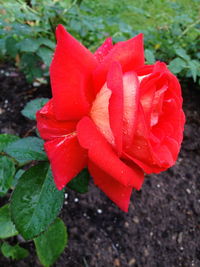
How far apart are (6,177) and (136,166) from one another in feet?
1.05

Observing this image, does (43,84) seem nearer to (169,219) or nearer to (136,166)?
(169,219)

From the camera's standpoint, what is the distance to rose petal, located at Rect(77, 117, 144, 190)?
0.39 meters

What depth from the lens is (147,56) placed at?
833 mm

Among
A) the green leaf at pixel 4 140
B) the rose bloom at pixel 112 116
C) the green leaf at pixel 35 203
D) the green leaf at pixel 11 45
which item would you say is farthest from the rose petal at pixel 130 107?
the green leaf at pixel 11 45

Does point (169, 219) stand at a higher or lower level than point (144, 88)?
lower

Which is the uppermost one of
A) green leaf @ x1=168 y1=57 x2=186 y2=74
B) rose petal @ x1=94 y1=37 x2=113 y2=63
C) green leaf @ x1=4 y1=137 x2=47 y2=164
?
rose petal @ x1=94 y1=37 x2=113 y2=63

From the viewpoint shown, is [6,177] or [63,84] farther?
[6,177]

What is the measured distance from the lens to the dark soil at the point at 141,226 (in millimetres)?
1030

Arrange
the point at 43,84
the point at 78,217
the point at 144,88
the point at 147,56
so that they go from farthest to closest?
the point at 43,84 → the point at 78,217 → the point at 147,56 → the point at 144,88

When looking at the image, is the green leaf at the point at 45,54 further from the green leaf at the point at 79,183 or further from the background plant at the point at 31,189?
the green leaf at the point at 79,183

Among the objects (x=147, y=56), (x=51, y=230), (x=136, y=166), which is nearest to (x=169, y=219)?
(x=51, y=230)

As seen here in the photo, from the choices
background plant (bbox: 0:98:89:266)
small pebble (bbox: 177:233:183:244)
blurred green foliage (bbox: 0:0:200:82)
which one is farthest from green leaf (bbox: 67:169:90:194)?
small pebble (bbox: 177:233:183:244)

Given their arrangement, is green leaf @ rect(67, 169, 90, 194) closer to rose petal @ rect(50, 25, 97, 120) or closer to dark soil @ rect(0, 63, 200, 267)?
rose petal @ rect(50, 25, 97, 120)

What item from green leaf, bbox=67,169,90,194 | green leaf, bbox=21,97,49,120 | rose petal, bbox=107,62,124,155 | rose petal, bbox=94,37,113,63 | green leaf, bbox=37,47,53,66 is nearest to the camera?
rose petal, bbox=107,62,124,155
